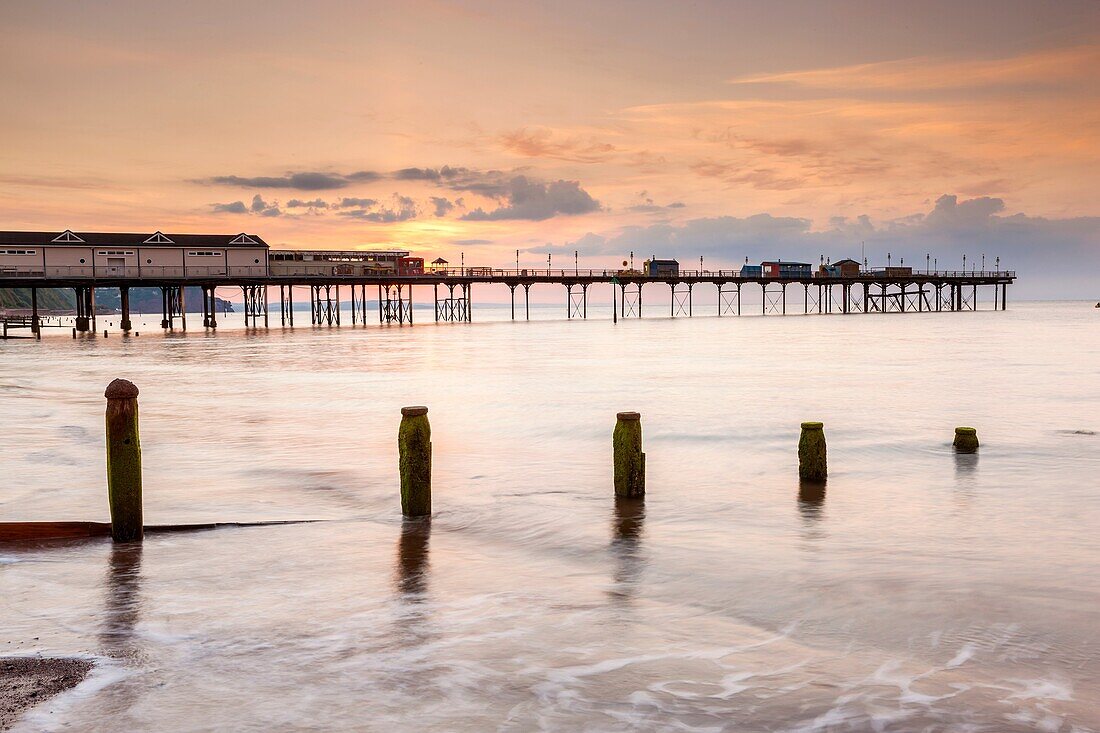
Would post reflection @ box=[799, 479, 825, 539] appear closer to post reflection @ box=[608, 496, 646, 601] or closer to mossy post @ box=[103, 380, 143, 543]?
post reflection @ box=[608, 496, 646, 601]

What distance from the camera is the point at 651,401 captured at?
3441 centimetres

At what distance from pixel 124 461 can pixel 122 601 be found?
85.5 inches

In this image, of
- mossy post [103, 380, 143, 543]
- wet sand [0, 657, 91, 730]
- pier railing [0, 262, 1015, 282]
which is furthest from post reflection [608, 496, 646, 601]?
pier railing [0, 262, 1015, 282]

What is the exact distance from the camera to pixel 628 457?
1494 centimetres

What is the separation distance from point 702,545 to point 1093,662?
5369mm

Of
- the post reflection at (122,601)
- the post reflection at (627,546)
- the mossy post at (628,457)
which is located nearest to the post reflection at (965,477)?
the mossy post at (628,457)

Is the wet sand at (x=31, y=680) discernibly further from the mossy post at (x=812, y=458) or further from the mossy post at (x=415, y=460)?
the mossy post at (x=812, y=458)

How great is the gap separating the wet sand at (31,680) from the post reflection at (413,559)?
139 inches

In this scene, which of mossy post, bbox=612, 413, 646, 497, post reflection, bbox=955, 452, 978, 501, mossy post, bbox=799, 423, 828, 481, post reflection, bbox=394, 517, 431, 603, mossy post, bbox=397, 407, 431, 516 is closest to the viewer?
post reflection, bbox=394, 517, 431, 603

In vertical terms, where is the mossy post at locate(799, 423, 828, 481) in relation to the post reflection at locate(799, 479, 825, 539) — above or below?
above

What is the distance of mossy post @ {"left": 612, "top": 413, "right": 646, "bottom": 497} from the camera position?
46.7 feet

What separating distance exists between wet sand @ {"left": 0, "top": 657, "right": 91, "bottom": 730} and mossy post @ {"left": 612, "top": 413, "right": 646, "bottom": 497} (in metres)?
8.26

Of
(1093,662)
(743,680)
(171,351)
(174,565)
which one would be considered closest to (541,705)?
(743,680)

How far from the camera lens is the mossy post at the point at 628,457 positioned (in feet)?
46.7
